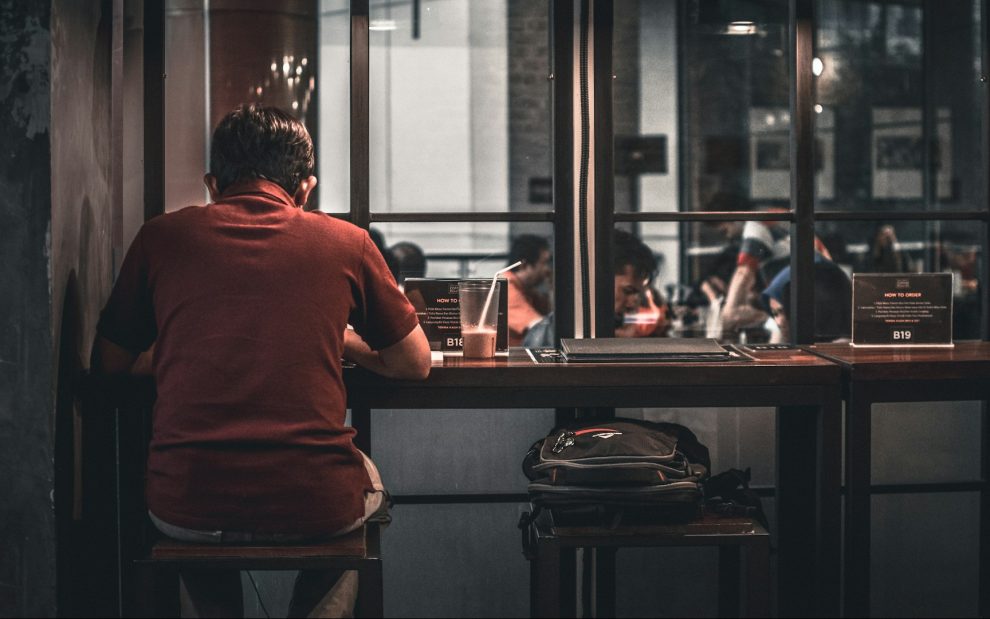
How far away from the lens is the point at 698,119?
9641 mm

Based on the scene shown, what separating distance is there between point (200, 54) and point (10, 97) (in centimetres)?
108

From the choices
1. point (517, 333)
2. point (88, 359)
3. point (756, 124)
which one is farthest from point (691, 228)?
point (88, 359)

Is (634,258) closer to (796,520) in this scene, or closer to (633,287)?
(633,287)

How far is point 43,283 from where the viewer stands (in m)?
1.98

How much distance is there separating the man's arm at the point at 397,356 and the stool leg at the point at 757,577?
0.73m

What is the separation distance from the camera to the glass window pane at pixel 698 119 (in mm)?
9500

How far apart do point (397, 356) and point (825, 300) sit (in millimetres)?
1824

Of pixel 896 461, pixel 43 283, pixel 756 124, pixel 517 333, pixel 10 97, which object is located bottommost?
pixel 896 461

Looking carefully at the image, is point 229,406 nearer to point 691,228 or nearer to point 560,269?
point 560,269

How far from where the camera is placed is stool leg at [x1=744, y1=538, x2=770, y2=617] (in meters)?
1.95

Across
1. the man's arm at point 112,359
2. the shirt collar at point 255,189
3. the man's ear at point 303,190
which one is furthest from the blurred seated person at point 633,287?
Answer: the man's arm at point 112,359

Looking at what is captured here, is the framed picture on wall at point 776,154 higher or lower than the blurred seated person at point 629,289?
higher

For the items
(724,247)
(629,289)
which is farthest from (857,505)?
(724,247)

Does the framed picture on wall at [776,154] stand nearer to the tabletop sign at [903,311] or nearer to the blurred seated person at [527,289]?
the blurred seated person at [527,289]
